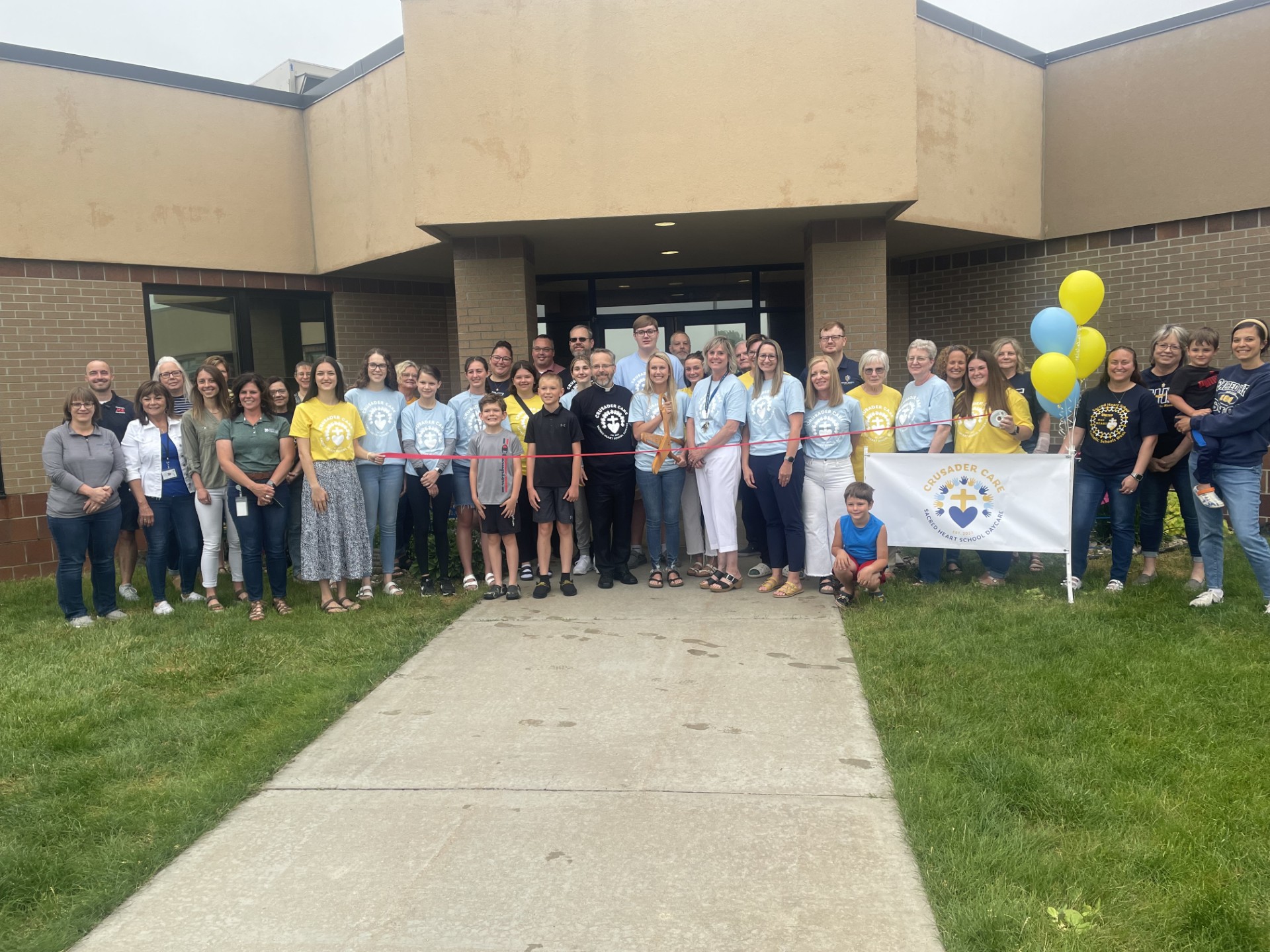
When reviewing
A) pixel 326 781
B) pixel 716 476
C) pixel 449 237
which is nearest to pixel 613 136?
pixel 449 237

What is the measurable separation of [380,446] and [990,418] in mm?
4737

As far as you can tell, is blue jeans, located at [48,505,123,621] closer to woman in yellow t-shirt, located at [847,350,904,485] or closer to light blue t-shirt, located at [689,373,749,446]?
light blue t-shirt, located at [689,373,749,446]

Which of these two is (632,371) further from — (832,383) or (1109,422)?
(1109,422)

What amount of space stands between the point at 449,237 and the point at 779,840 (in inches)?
277

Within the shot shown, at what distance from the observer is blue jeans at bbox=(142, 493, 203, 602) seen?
7027 millimetres

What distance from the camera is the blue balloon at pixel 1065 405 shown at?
6.36 meters

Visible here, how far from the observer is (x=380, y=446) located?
23.2ft

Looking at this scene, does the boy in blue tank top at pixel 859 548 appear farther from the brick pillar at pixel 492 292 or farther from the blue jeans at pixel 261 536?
the blue jeans at pixel 261 536

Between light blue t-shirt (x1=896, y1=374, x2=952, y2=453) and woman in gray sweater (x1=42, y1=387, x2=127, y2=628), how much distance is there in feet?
19.8

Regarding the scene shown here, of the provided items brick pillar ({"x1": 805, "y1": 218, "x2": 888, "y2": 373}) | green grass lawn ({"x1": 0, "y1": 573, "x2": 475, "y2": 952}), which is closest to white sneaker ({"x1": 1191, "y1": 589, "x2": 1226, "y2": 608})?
brick pillar ({"x1": 805, "y1": 218, "x2": 888, "y2": 373})

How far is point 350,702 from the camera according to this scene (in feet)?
16.2

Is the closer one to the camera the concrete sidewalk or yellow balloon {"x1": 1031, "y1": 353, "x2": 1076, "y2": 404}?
the concrete sidewalk

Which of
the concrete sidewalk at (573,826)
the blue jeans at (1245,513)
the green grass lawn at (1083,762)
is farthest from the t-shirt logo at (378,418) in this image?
the blue jeans at (1245,513)

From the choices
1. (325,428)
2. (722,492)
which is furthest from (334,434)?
(722,492)
